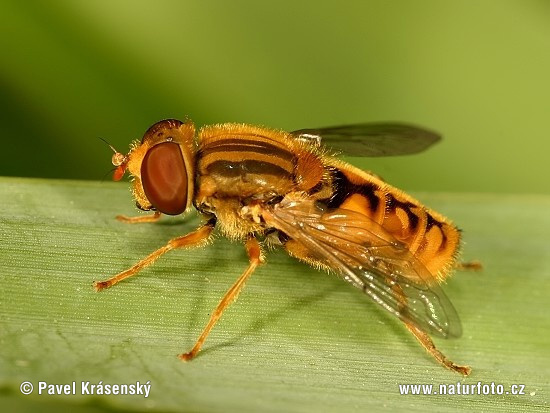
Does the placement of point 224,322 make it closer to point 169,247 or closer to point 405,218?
point 169,247

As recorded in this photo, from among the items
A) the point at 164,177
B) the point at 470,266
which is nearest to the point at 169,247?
the point at 164,177

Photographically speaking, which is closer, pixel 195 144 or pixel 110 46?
pixel 195 144

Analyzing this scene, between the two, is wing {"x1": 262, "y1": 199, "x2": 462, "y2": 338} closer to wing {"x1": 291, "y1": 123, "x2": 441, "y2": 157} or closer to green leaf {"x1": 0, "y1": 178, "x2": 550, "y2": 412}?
green leaf {"x1": 0, "y1": 178, "x2": 550, "y2": 412}

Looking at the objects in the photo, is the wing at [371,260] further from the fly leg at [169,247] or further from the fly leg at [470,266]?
the fly leg at [470,266]

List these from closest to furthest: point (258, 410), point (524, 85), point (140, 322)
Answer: point (258, 410)
point (140, 322)
point (524, 85)

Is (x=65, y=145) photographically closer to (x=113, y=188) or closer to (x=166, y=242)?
(x=113, y=188)

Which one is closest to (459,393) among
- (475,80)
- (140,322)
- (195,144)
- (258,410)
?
(258,410)
